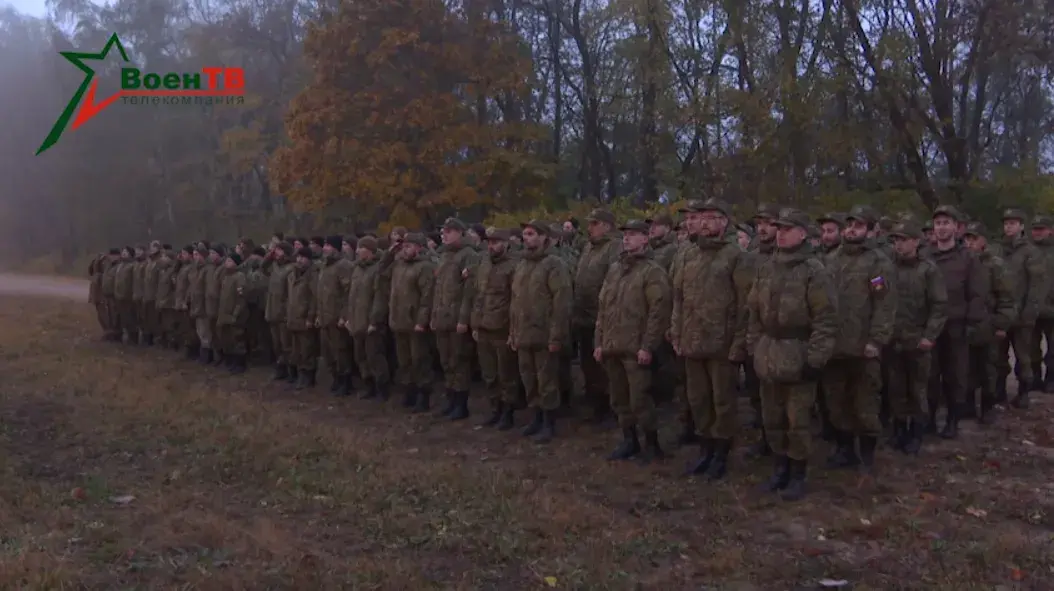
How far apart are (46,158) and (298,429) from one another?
3657 centimetres

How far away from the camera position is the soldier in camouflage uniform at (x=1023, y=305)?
31.8ft

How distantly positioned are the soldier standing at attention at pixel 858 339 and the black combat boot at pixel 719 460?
88 cm

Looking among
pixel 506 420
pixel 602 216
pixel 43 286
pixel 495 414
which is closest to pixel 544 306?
pixel 602 216

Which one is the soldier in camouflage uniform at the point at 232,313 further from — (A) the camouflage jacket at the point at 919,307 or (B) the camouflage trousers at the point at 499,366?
(A) the camouflage jacket at the point at 919,307

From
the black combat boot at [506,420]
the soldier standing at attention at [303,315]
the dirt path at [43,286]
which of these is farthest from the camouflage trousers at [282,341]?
the dirt path at [43,286]

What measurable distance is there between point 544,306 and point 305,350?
15.3 ft

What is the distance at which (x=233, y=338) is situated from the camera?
13.6 m

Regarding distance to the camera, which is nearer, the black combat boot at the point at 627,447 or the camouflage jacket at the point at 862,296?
the camouflage jacket at the point at 862,296

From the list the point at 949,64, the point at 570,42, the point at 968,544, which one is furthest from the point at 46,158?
the point at 968,544

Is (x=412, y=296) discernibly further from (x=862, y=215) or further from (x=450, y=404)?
(x=862, y=215)

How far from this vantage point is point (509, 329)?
9.11m

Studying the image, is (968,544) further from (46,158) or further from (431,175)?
(46,158)

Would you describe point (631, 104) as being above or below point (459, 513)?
above

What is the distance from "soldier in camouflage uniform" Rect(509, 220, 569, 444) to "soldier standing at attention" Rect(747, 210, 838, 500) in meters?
2.23
